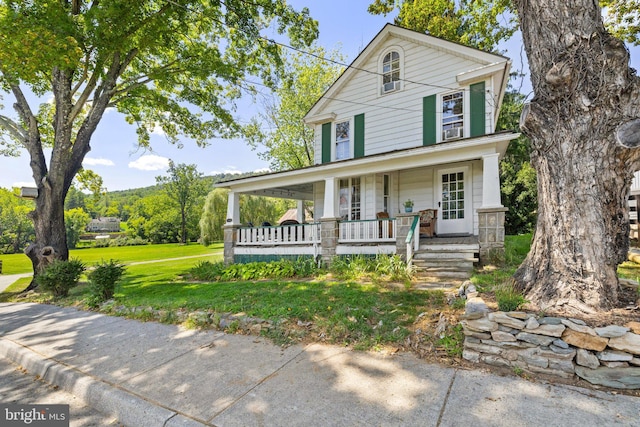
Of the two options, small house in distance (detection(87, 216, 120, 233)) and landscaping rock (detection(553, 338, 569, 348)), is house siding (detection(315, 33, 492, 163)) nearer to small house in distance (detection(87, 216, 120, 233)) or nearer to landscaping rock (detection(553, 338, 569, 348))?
landscaping rock (detection(553, 338, 569, 348))

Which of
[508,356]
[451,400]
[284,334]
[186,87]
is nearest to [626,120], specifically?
[508,356]

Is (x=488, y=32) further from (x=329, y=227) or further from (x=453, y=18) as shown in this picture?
(x=329, y=227)

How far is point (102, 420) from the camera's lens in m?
2.55

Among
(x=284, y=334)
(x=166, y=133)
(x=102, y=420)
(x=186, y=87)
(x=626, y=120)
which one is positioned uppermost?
(x=186, y=87)

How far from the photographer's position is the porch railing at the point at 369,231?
7871 mm

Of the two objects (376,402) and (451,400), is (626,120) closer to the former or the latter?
(451,400)

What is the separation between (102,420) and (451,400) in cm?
305

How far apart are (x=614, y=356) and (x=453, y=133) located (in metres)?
7.54

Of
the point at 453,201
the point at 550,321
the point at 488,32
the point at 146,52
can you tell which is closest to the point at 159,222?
the point at 146,52

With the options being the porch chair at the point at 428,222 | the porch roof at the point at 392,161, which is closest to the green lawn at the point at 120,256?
the porch roof at the point at 392,161

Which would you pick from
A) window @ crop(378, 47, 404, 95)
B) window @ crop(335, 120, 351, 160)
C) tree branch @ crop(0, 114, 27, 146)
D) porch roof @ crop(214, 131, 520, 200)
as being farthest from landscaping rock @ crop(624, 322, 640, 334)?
tree branch @ crop(0, 114, 27, 146)

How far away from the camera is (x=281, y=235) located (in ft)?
31.9

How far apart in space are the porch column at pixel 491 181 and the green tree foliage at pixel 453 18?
31.5 ft

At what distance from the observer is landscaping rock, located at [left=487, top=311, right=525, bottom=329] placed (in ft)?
9.17
